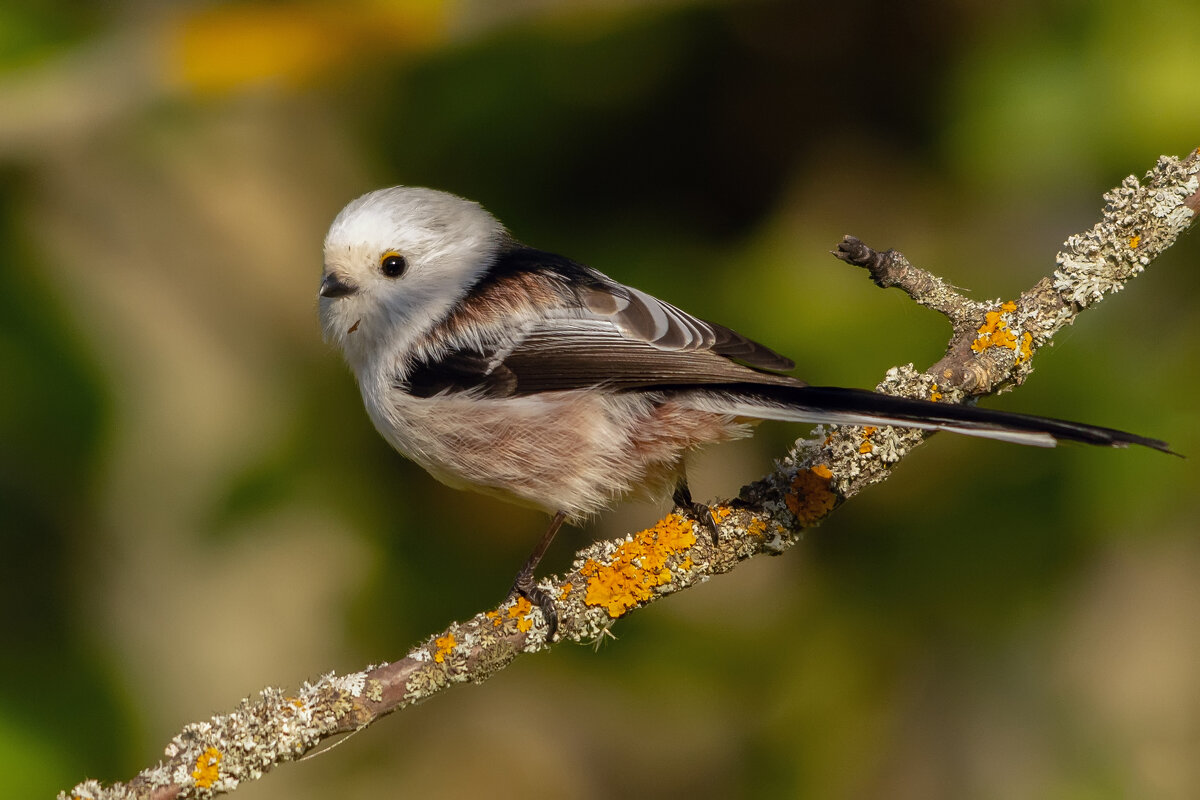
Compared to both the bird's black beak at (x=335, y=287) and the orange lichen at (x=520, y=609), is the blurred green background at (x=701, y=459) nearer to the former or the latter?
the bird's black beak at (x=335, y=287)

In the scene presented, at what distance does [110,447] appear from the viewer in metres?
3.50

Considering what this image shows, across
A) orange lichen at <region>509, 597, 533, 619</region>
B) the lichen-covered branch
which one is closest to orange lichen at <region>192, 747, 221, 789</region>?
the lichen-covered branch

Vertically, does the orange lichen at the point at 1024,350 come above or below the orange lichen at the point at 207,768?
above

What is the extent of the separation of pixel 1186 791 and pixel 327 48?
135 inches

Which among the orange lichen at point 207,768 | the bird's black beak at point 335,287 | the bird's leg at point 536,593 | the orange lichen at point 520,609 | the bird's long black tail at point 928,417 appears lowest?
the orange lichen at point 207,768

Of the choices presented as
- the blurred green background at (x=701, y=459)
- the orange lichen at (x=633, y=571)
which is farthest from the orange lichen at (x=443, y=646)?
the blurred green background at (x=701, y=459)

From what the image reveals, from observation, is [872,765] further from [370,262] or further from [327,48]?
[327,48]

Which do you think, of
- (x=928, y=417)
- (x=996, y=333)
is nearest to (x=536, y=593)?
(x=928, y=417)

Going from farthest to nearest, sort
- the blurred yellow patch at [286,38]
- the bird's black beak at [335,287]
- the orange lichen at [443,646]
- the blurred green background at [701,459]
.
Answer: the blurred yellow patch at [286,38] < the blurred green background at [701,459] < the bird's black beak at [335,287] < the orange lichen at [443,646]


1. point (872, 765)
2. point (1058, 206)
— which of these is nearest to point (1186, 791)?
point (872, 765)

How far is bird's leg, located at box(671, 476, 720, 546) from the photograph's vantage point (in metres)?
2.48

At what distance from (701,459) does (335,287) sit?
1005 mm

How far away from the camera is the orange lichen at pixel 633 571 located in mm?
2410

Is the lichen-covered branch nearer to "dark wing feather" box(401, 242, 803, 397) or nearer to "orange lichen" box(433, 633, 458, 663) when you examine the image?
"orange lichen" box(433, 633, 458, 663)
